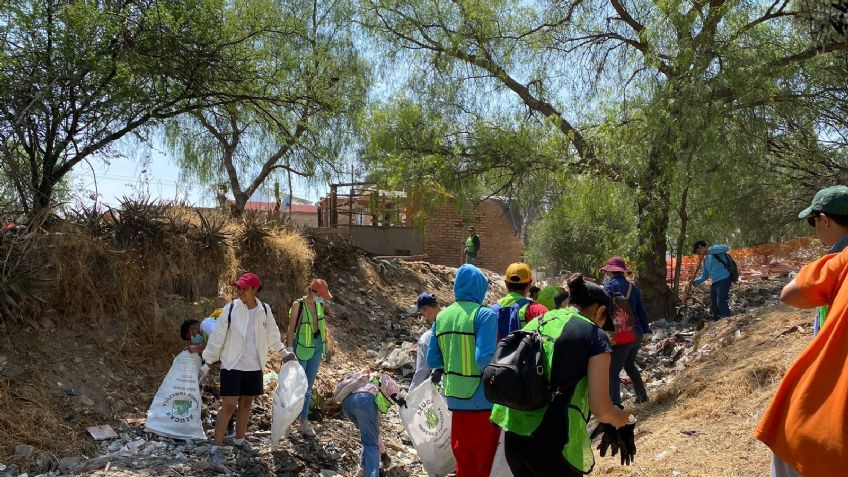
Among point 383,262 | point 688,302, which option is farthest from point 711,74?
point 383,262

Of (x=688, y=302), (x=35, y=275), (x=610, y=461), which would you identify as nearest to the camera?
(x=610, y=461)

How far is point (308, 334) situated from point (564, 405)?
4.59 meters

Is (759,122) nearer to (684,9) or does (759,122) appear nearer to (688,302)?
(684,9)

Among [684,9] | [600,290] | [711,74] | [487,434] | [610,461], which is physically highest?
[684,9]

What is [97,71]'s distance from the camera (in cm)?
796

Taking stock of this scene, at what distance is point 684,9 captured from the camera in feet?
37.1

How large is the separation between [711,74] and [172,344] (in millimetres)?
8494

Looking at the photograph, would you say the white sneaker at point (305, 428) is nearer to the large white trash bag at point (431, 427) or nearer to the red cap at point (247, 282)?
the red cap at point (247, 282)

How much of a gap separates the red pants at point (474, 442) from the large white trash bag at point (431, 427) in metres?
0.93

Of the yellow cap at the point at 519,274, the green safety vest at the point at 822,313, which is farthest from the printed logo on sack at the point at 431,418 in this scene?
the green safety vest at the point at 822,313

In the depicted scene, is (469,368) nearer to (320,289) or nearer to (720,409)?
(320,289)

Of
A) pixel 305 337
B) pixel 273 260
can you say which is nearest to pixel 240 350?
pixel 305 337

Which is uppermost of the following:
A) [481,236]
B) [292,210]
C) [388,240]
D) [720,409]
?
[292,210]

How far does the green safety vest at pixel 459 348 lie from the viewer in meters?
4.34
